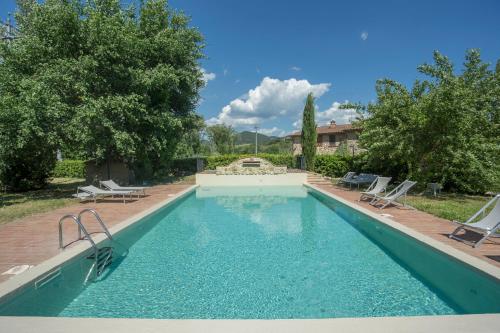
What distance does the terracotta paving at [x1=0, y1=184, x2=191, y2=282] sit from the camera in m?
4.93

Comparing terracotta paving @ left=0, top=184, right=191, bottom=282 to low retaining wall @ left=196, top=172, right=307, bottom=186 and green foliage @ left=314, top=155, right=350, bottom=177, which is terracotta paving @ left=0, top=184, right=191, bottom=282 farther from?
green foliage @ left=314, top=155, right=350, bottom=177

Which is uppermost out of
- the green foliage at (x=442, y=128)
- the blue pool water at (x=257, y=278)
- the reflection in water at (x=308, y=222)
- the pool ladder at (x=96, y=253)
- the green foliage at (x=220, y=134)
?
the green foliage at (x=220, y=134)

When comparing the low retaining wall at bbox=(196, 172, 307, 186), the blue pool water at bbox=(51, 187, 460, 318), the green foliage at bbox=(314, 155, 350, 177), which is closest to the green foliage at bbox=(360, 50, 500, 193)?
the blue pool water at bbox=(51, 187, 460, 318)

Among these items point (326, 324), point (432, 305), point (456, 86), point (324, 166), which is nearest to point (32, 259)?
point (326, 324)

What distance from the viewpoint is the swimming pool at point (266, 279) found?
393cm

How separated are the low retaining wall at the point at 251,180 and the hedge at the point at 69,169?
10816mm

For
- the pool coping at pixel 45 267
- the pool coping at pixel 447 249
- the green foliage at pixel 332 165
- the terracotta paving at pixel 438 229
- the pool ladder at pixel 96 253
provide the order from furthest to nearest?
the green foliage at pixel 332 165
the terracotta paving at pixel 438 229
the pool ladder at pixel 96 253
the pool coping at pixel 447 249
the pool coping at pixel 45 267

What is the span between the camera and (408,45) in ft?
61.7

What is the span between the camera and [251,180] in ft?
69.8

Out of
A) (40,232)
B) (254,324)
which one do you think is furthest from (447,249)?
(40,232)

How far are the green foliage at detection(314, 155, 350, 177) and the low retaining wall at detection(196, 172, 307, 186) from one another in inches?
139

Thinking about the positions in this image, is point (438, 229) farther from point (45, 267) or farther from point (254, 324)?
point (45, 267)

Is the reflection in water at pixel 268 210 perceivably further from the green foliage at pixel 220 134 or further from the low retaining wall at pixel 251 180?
the green foliage at pixel 220 134

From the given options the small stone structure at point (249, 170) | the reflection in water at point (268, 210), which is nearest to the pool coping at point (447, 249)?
the reflection in water at point (268, 210)
